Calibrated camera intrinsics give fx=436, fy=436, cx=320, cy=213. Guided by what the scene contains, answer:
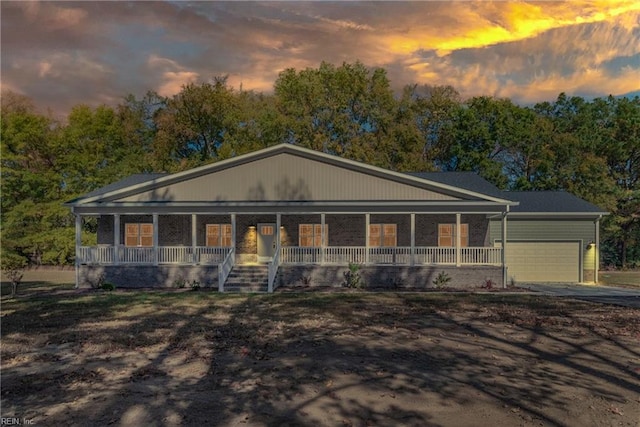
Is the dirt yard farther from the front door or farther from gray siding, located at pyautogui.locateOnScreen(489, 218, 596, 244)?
gray siding, located at pyautogui.locateOnScreen(489, 218, 596, 244)

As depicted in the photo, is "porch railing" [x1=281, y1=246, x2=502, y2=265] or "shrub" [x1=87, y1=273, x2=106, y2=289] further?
"porch railing" [x1=281, y1=246, x2=502, y2=265]

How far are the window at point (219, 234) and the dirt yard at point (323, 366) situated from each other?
30.1 feet

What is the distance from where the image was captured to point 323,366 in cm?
802

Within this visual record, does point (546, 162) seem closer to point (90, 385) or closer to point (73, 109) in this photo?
point (90, 385)

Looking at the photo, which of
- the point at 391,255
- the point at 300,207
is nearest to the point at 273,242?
the point at 300,207

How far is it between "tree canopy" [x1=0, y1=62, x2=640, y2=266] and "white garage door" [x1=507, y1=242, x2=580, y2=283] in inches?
478

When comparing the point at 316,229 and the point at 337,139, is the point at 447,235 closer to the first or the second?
the point at 316,229

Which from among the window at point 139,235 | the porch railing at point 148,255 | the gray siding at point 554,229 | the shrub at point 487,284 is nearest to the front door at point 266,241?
the porch railing at point 148,255

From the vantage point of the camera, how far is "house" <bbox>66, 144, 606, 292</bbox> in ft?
66.9

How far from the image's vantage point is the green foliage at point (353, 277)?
20.0 metres

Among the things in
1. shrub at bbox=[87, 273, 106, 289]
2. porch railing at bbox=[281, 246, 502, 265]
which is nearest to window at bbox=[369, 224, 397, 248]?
porch railing at bbox=[281, 246, 502, 265]

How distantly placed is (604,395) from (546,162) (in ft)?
109

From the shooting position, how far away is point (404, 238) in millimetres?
22797

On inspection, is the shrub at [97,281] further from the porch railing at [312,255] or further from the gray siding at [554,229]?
the gray siding at [554,229]
